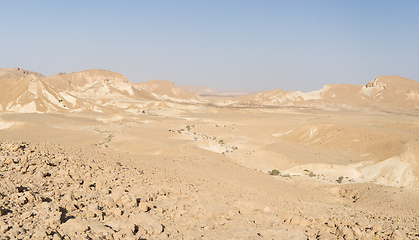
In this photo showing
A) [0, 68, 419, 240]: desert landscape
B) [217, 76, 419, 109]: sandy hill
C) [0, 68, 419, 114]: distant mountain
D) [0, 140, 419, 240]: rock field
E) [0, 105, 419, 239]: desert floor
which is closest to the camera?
[0, 140, 419, 240]: rock field

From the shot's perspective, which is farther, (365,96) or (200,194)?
(365,96)

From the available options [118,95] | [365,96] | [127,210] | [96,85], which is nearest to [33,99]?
[118,95]

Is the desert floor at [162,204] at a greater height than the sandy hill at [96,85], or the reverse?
the sandy hill at [96,85]

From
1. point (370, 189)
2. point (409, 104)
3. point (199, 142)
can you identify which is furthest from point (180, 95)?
point (370, 189)

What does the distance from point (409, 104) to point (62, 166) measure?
447 ft

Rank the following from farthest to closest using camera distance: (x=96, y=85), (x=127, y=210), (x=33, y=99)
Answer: (x=96, y=85)
(x=33, y=99)
(x=127, y=210)

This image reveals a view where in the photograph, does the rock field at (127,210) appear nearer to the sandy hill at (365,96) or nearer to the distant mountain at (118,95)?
the distant mountain at (118,95)

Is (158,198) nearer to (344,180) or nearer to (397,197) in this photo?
(397,197)

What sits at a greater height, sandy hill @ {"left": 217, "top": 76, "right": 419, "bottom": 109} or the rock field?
sandy hill @ {"left": 217, "top": 76, "right": 419, "bottom": 109}

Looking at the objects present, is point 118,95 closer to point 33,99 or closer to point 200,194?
point 33,99

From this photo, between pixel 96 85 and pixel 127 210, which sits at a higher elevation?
pixel 96 85

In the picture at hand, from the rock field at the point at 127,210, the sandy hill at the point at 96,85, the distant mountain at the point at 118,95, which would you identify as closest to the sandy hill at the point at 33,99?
the distant mountain at the point at 118,95

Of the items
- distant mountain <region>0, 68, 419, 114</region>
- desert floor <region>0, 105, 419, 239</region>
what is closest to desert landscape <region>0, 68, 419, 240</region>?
desert floor <region>0, 105, 419, 239</region>

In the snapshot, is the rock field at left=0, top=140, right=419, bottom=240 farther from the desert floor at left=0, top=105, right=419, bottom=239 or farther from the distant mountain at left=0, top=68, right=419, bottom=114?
the distant mountain at left=0, top=68, right=419, bottom=114
